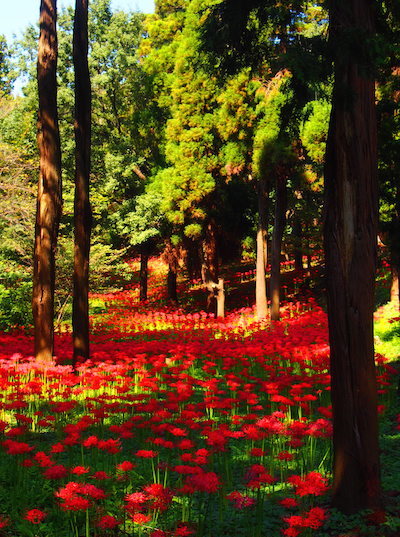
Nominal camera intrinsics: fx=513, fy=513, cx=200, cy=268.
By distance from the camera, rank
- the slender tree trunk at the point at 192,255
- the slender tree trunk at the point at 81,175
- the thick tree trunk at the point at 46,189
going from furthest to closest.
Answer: the slender tree trunk at the point at 192,255 < the slender tree trunk at the point at 81,175 < the thick tree trunk at the point at 46,189

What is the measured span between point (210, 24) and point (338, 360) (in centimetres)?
368

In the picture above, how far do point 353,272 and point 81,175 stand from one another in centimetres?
685

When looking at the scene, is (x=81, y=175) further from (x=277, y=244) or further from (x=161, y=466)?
(x=277, y=244)

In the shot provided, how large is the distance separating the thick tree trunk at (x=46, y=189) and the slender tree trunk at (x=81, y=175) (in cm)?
43

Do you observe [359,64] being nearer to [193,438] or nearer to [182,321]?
[193,438]

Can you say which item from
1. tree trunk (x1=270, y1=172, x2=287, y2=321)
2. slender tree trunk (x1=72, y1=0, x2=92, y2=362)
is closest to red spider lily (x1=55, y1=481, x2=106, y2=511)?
slender tree trunk (x1=72, y1=0, x2=92, y2=362)

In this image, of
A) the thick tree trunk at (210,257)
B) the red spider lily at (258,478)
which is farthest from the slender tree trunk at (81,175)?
→ the thick tree trunk at (210,257)

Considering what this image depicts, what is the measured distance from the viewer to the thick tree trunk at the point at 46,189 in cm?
921

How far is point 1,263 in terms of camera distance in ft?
53.9

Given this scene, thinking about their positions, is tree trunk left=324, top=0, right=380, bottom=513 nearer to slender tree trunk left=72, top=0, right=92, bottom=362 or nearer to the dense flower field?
the dense flower field

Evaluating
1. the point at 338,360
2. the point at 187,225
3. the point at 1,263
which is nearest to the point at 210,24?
the point at 338,360

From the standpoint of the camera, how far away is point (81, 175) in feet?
31.8

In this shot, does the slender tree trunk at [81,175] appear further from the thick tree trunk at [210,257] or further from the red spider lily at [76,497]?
the thick tree trunk at [210,257]

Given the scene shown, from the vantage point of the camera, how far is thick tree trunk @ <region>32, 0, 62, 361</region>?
9.21 metres
